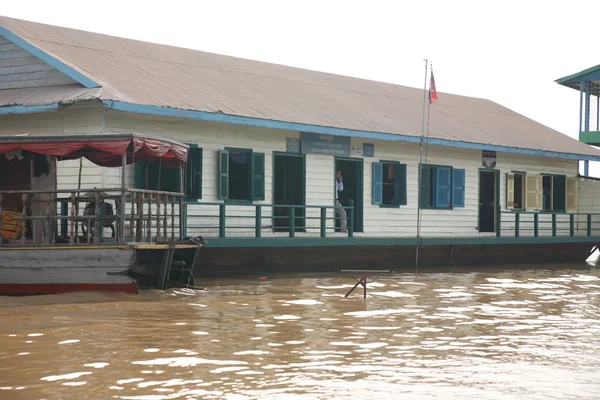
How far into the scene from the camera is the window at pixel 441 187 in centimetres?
2519

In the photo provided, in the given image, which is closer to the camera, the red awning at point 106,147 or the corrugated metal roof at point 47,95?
the red awning at point 106,147

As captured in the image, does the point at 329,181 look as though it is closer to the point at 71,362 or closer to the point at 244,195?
the point at 244,195

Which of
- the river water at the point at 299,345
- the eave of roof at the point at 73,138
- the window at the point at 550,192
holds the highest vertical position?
the eave of roof at the point at 73,138

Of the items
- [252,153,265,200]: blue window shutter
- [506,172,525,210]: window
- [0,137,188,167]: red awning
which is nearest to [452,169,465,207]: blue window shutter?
[506,172,525,210]: window

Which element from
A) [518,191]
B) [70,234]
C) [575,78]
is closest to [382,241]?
[518,191]

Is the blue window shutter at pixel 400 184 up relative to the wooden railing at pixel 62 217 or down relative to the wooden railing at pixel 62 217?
up

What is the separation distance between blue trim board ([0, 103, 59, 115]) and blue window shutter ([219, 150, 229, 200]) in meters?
3.56

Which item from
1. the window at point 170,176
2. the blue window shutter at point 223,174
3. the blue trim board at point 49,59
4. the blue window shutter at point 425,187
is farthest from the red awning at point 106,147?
the blue window shutter at point 425,187

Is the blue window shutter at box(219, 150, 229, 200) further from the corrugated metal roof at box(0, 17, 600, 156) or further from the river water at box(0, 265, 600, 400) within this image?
the river water at box(0, 265, 600, 400)

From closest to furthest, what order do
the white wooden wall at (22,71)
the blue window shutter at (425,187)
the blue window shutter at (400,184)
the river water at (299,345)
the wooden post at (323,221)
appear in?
the river water at (299,345) < the white wooden wall at (22,71) < the wooden post at (323,221) < the blue window shutter at (400,184) < the blue window shutter at (425,187)

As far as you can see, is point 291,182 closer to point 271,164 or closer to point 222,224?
point 271,164

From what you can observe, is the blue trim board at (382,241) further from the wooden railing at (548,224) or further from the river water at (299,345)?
the river water at (299,345)

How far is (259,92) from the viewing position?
74.0 ft

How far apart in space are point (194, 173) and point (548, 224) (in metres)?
13.7
